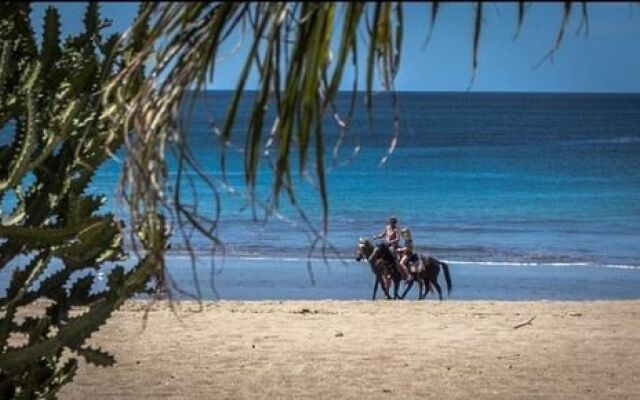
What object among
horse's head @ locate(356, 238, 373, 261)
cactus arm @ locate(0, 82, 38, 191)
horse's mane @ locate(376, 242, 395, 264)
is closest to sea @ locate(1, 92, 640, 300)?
horse's head @ locate(356, 238, 373, 261)

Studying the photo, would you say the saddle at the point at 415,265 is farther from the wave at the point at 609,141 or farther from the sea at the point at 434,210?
the wave at the point at 609,141

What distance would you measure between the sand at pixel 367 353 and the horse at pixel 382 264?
324 cm

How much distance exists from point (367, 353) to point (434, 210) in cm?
3400

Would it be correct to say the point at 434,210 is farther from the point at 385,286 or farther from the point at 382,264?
the point at 382,264

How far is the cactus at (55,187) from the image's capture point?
5191 mm

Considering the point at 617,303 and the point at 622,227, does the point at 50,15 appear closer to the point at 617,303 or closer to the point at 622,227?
the point at 617,303

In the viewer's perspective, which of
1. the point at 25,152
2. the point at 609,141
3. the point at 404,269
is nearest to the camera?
the point at 25,152

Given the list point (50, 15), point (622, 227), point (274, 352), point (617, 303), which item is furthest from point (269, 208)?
point (622, 227)

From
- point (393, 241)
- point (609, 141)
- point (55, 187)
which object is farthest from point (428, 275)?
point (609, 141)

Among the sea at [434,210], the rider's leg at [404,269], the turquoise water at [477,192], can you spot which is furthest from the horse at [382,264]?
the turquoise water at [477,192]

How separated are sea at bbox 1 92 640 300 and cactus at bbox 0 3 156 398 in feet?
1.78

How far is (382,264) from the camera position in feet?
64.6

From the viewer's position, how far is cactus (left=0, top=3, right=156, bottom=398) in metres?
5.19

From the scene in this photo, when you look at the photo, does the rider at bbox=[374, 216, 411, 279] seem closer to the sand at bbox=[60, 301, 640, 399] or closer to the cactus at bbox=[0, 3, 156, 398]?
the sand at bbox=[60, 301, 640, 399]
